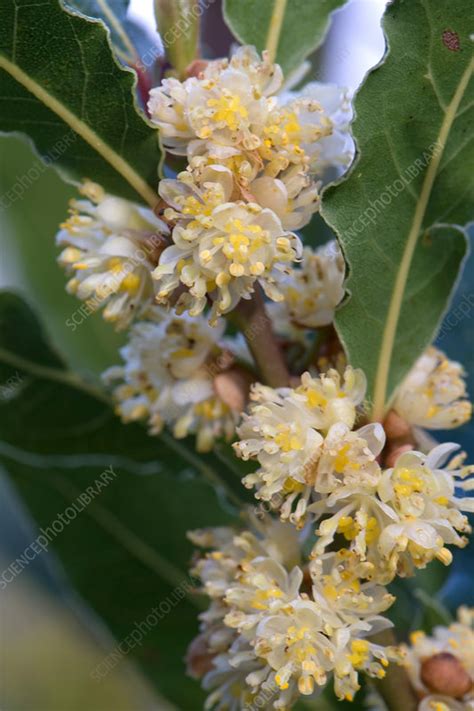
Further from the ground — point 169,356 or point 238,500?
point 169,356

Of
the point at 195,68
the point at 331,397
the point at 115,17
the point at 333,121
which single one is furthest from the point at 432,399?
the point at 115,17

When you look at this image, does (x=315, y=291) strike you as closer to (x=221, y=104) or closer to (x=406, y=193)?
(x=406, y=193)

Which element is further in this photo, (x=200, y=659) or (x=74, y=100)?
(x=200, y=659)

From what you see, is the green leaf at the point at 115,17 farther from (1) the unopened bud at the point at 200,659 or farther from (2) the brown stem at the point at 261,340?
(1) the unopened bud at the point at 200,659

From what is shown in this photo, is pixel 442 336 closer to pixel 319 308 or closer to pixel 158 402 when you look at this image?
pixel 319 308

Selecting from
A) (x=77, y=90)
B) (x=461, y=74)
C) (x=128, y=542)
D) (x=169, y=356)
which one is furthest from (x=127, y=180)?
(x=128, y=542)

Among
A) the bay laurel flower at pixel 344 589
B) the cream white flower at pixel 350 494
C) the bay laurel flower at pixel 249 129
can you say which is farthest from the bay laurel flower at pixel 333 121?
the bay laurel flower at pixel 344 589
